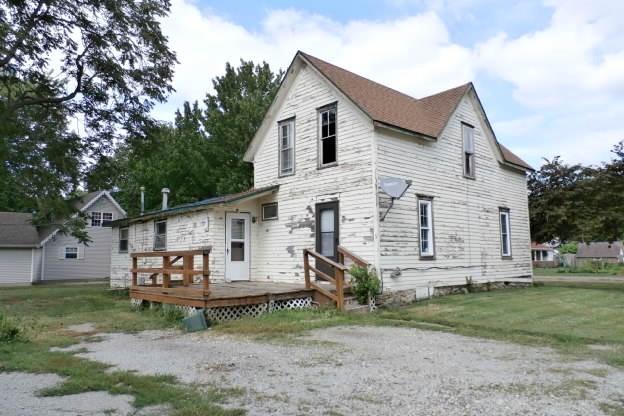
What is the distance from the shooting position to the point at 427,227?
1316cm

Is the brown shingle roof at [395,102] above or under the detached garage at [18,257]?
above

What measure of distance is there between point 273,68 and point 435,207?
62.3ft

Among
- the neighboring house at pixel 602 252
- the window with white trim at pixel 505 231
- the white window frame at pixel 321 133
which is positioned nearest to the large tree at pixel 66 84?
the white window frame at pixel 321 133

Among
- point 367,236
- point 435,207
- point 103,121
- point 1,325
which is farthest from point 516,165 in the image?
point 1,325

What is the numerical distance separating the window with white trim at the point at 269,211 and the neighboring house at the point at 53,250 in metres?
16.9

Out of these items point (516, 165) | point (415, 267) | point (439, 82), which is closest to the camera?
point (415, 267)

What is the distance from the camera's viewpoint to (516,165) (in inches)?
685

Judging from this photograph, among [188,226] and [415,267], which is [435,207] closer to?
[415,267]

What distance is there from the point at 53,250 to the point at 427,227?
26.3 meters

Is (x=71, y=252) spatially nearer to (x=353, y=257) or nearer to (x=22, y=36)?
(x=22, y=36)

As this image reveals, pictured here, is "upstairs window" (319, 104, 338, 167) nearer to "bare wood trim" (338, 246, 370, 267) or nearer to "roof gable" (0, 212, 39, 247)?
"bare wood trim" (338, 246, 370, 267)

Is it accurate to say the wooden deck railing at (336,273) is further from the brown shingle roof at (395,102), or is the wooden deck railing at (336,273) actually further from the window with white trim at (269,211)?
the brown shingle roof at (395,102)

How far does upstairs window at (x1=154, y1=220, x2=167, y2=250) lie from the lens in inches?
653

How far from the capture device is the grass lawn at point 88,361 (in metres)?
4.50
